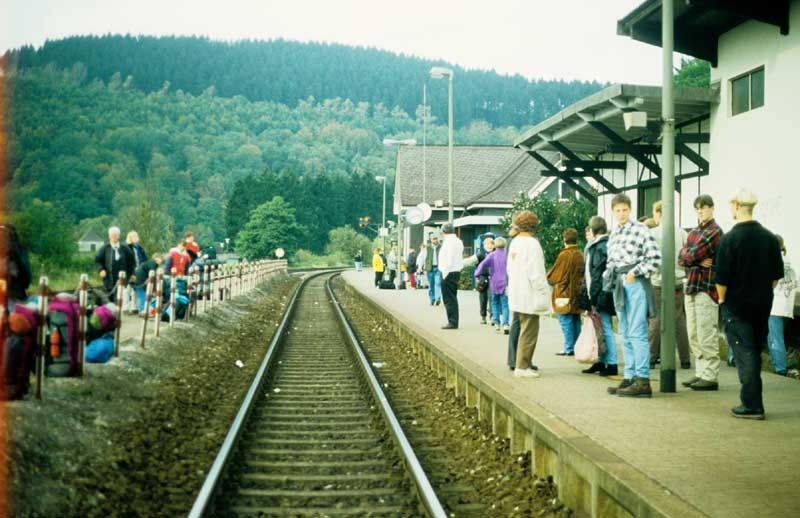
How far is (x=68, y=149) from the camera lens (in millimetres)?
61406

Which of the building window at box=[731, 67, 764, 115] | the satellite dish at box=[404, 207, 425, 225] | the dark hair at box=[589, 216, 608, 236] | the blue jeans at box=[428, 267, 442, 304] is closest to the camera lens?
the dark hair at box=[589, 216, 608, 236]

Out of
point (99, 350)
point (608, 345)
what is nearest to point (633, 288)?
point (608, 345)

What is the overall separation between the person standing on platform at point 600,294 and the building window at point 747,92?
5923 mm

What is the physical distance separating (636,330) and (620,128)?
1087 centimetres

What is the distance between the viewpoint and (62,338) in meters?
8.18

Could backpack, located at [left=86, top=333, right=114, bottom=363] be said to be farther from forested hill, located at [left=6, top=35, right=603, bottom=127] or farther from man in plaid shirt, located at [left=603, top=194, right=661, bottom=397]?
forested hill, located at [left=6, top=35, right=603, bottom=127]

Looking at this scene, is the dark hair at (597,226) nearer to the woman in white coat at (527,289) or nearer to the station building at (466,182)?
the woman in white coat at (527,289)

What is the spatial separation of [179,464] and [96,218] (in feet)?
247

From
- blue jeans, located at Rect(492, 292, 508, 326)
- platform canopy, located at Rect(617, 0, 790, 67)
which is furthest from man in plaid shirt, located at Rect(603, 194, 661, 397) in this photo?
platform canopy, located at Rect(617, 0, 790, 67)

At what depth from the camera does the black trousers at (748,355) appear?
645 cm

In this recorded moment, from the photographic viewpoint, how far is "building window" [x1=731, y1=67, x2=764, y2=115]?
13.2m

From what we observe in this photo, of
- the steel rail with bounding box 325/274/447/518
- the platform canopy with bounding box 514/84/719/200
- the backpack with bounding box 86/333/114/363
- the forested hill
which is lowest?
the steel rail with bounding box 325/274/447/518

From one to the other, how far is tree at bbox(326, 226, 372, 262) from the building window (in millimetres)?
79557

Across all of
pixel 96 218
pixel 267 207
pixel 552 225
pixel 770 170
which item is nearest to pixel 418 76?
pixel 267 207
